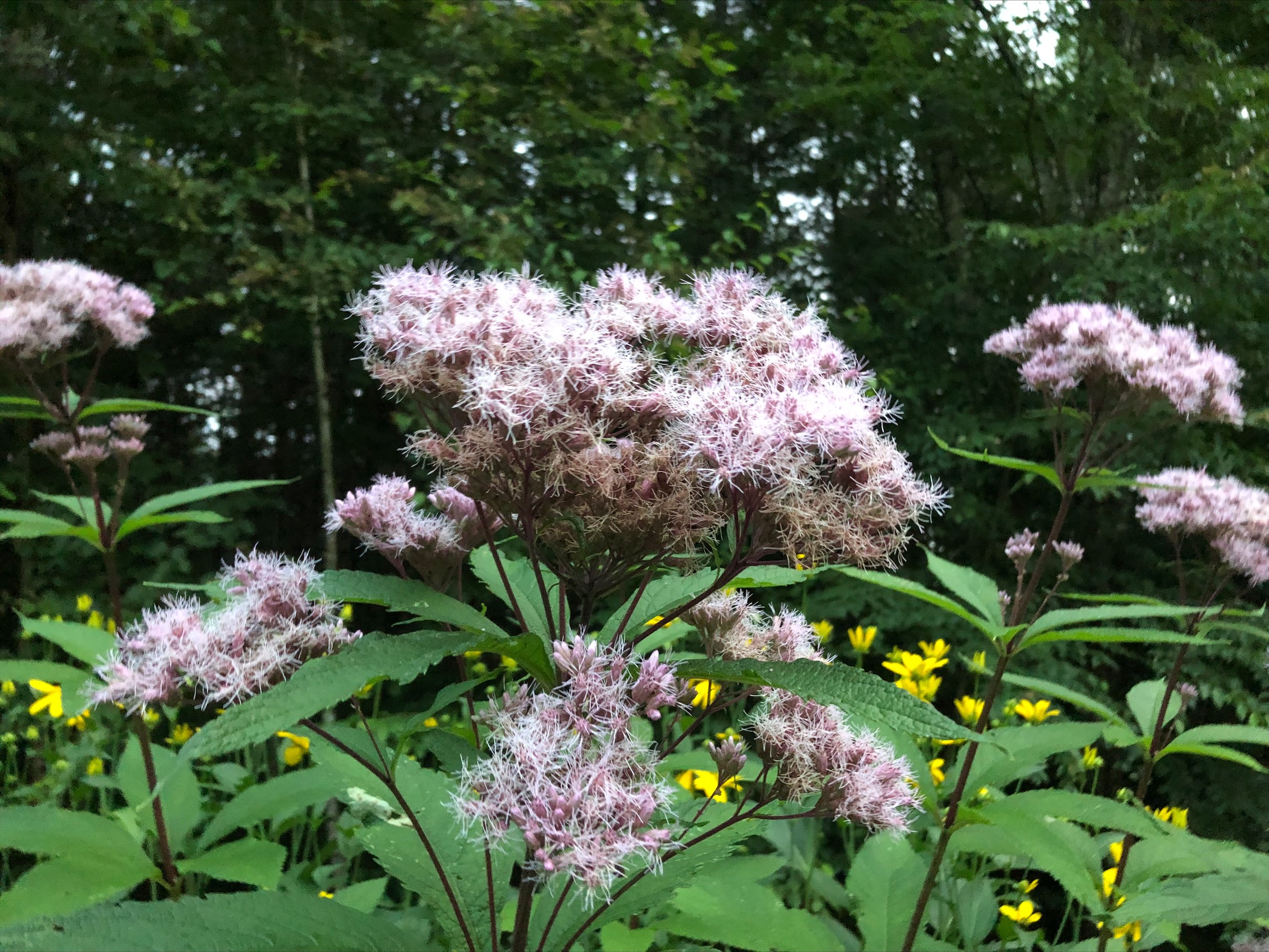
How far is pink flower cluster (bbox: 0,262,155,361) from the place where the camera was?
1.59 meters

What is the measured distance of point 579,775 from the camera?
0.71 m

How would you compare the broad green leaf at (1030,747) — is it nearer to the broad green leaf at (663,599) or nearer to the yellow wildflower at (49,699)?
the broad green leaf at (663,599)

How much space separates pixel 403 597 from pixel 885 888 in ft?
3.51

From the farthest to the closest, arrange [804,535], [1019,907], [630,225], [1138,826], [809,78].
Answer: [809,78] → [630,225] → [1019,907] → [1138,826] → [804,535]

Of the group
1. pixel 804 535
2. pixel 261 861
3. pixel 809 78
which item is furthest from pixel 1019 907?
pixel 809 78

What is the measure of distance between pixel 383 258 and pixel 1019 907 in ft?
10.6

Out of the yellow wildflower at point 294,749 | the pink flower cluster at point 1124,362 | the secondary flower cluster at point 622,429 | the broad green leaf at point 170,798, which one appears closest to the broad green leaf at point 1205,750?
the pink flower cluster at point 1124,362

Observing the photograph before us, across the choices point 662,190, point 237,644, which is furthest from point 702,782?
point 662,190

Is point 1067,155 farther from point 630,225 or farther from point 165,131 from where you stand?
point 165,131

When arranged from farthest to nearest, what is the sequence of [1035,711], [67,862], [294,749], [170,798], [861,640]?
[861,640]
[294,749]
[1035,711]
[170,798]
[67,862]

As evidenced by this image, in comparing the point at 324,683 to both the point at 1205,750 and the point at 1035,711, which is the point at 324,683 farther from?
the point at 1035,711

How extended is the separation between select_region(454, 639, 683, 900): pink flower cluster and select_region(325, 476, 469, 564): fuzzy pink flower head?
0.89 ft

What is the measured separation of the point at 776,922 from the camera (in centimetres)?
120

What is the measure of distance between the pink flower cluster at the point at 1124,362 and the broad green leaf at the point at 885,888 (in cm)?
95
